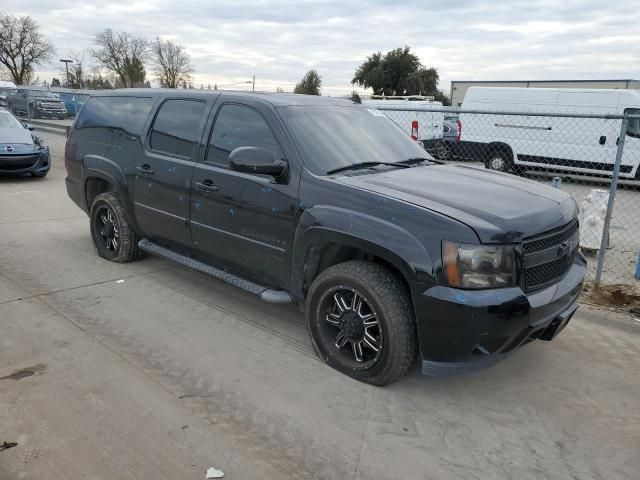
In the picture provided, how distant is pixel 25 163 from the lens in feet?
33.7

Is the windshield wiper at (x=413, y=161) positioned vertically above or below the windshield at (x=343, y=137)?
below

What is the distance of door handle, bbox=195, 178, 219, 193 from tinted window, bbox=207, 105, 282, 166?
0.17 m

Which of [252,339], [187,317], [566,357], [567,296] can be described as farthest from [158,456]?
[566,357]

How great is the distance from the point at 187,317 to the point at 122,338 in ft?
1.95

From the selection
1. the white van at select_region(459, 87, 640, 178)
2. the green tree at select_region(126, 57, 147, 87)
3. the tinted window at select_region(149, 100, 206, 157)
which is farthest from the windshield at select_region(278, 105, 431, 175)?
A: the green tree at select_region(126, 57, 147, 87)

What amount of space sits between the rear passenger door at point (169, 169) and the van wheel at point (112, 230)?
1.32ft

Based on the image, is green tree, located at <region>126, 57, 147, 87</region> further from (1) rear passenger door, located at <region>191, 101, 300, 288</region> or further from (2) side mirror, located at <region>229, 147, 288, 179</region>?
(2) side mirror, located at <region>229, 147, 288, 179</region>

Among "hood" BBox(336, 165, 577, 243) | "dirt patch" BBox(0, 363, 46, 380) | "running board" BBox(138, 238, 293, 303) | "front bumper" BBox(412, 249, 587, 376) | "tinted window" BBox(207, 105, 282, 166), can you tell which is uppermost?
"tinted window" BBox(207, 105, 282, 166)

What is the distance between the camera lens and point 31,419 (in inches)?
114

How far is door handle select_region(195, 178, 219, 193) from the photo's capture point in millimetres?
4100

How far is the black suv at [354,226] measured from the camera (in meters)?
2.92

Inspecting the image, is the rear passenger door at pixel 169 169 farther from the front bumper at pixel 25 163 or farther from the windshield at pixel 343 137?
the front bumper at pixel 25 163

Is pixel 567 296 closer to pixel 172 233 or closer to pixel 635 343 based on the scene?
pixel 635 343

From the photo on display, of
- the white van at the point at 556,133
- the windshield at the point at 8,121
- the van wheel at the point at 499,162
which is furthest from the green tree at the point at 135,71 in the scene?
the van wheel at the point at 499,162
